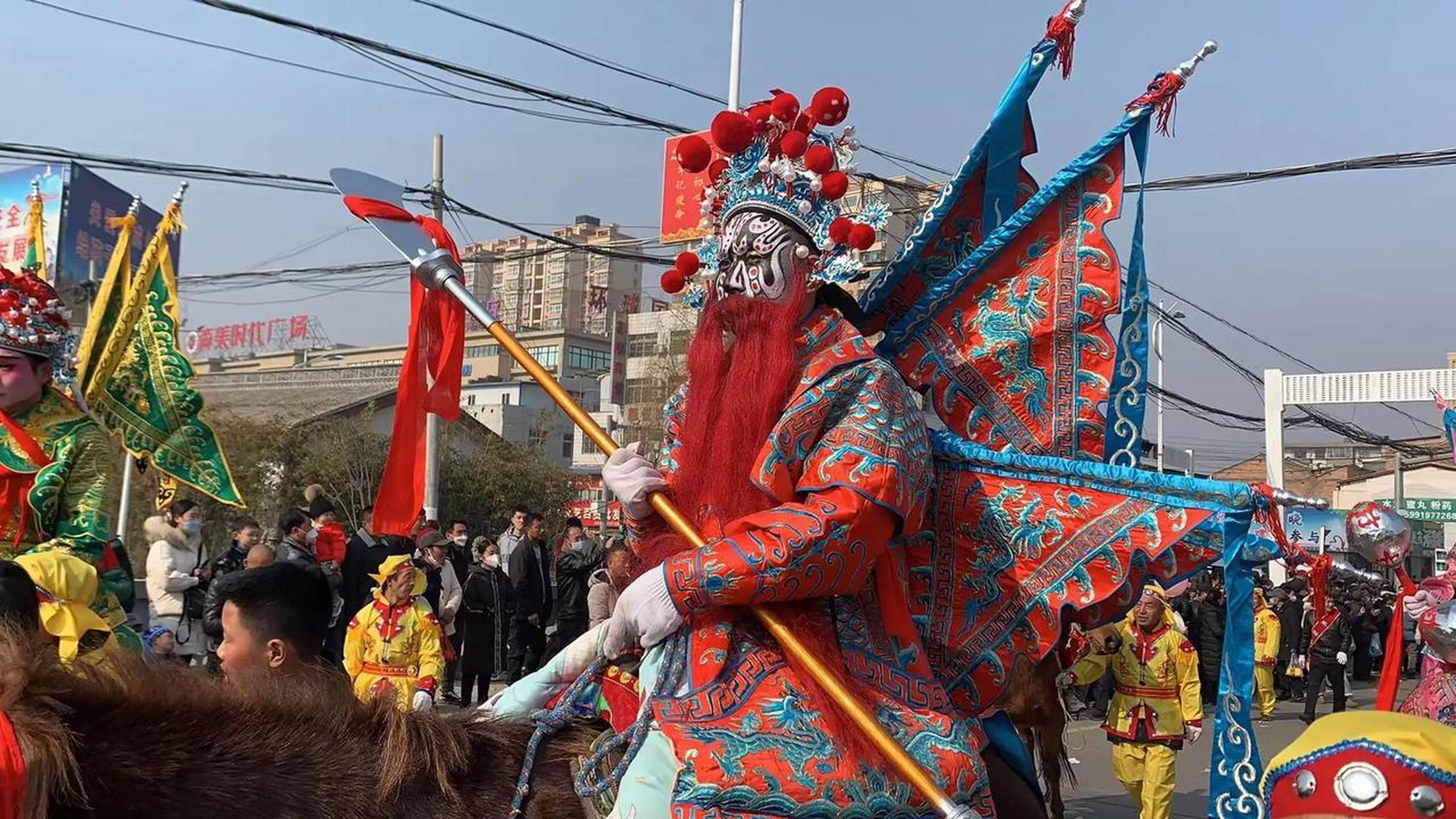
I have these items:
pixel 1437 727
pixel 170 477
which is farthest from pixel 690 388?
pixel 170 477

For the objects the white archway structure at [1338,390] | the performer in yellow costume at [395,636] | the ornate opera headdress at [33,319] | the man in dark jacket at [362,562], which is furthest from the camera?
the white archway structure at [1338,390]

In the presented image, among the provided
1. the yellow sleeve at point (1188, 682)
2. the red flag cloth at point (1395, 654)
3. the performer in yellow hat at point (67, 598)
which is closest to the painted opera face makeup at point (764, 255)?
the performer in yellow hat at point (67, 598)

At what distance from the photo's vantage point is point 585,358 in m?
58.4

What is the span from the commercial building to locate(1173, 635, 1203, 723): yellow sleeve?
36.5 meters

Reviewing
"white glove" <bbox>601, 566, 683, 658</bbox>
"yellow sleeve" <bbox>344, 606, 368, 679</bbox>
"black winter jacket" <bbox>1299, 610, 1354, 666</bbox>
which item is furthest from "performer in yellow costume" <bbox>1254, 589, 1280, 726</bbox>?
"white glove" <bbox>601, 566, 683, 658</bbox>

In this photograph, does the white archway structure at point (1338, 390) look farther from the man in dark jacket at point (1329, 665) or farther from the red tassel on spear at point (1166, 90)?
the red tassel on spear at point (1166, 90)

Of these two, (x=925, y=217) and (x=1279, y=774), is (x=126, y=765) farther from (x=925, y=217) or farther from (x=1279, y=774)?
(x=925, y=217)

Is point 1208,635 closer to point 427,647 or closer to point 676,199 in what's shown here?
point 676,199

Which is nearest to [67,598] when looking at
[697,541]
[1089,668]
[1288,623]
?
[697,541]

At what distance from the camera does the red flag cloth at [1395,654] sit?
420 centimetres

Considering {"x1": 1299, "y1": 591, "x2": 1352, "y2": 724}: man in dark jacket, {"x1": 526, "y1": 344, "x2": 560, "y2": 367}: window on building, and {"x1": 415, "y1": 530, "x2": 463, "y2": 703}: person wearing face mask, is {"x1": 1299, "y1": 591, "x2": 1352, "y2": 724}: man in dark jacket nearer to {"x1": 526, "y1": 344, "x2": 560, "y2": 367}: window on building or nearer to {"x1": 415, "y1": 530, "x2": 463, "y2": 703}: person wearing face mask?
{"x1": 415, "y1": 530, "x2": 463, "y2": 703}: person wearing face mask

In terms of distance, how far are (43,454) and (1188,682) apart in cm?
740

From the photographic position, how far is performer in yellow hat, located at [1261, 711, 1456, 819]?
171cm

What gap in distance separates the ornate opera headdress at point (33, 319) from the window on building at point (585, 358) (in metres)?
52.2
